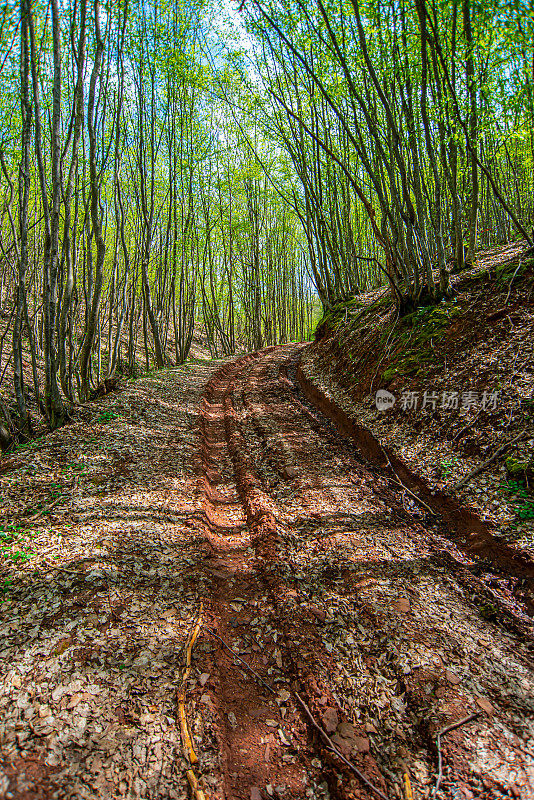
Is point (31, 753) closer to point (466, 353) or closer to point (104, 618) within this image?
point (104, 618)

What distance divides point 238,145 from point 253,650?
19.9 meters

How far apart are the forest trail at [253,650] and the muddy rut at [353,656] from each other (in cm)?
1

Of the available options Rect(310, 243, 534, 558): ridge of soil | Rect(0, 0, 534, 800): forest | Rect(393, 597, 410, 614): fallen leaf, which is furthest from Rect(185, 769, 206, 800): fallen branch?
Rect(310, 243, 534, 558): ridge of soil

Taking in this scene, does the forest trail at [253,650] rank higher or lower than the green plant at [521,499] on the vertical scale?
lower

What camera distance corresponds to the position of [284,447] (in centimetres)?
576

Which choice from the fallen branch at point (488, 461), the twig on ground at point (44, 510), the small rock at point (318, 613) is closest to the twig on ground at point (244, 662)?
the small rock at point (318, 613)

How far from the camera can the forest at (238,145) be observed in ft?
18.1

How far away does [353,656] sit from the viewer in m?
2.45

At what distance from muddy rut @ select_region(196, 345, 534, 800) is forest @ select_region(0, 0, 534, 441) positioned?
4.50m

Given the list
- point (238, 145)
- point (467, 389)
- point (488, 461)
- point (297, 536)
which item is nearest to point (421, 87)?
point (467, 389)

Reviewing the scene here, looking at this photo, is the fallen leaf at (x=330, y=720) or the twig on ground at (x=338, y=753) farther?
the fallen leaf at (x=330, y=720)

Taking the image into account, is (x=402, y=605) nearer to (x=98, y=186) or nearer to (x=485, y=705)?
(x=485, y=705)

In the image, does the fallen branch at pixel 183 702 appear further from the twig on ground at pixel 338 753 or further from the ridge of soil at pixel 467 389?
the ridge of soil at pixel 467 389

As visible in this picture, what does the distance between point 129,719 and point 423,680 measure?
1.72 meters
